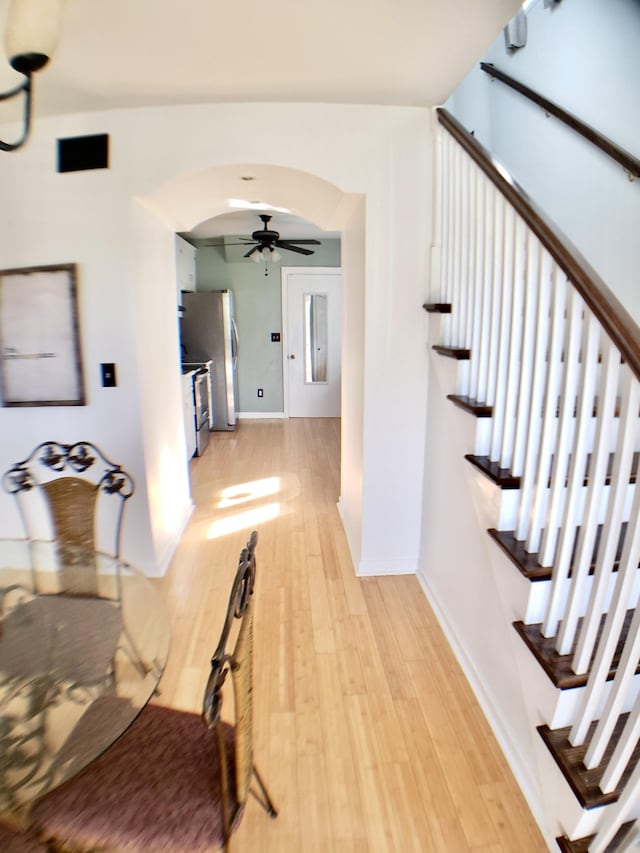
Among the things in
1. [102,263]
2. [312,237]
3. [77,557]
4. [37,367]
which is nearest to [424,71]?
[102,263]

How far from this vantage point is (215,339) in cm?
559

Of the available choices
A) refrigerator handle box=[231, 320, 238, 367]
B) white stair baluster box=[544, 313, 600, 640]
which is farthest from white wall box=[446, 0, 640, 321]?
refrigerator handle box=[231, 320, 238, 367]

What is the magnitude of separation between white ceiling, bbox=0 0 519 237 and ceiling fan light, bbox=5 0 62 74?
73 centimetres

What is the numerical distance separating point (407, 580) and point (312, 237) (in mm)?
4735

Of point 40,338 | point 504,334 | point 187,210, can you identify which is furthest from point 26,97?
point 187,210

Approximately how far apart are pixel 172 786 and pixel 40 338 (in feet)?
6.94

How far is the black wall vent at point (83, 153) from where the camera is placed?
221 cm

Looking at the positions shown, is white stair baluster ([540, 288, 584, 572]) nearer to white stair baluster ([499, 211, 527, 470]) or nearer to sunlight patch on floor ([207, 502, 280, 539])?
white stair baluster ([499, 211, 527, 470])

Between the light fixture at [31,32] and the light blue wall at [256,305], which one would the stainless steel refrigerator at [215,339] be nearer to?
the light blue wall at [256,305]

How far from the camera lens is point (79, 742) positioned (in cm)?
111

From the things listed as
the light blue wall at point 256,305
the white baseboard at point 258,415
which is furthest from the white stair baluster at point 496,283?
the white baseboard at point 258,415

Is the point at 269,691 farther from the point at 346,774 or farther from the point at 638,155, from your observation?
the point at 638,155

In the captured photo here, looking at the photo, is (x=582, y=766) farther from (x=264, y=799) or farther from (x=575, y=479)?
(x=264, y=799)

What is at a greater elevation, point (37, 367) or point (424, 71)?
point (424, 71)
